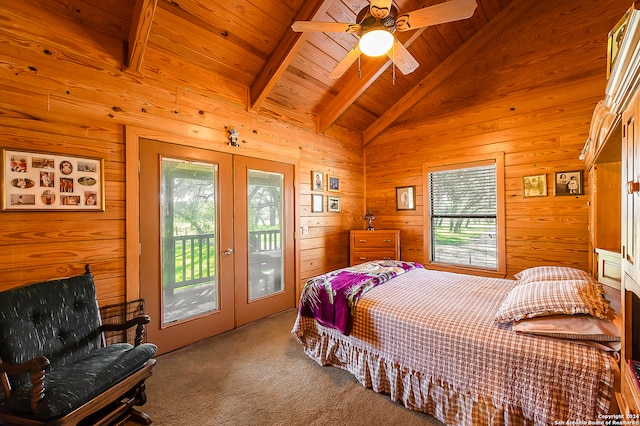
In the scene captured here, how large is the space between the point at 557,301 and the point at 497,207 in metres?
2.42

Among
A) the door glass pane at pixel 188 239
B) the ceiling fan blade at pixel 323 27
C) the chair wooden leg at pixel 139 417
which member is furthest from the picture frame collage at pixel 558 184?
the chair wooden leg at pixel 139 417

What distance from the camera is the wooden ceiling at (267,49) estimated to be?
2373 mm

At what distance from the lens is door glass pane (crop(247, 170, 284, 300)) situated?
3.49 meters

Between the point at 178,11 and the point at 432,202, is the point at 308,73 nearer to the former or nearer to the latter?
the point at 178,11

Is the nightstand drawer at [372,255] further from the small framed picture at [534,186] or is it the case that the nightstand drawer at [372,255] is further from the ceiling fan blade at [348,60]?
the ceiling fan blade at [348,60]

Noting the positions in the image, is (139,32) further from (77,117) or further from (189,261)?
(189,261)

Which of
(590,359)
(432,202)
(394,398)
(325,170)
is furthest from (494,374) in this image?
(325,170)

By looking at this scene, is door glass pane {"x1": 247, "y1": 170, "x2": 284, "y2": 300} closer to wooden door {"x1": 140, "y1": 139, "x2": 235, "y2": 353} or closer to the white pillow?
wooden door {"x1": 140, "y1": 139, "x2": 235, "y2": 353}

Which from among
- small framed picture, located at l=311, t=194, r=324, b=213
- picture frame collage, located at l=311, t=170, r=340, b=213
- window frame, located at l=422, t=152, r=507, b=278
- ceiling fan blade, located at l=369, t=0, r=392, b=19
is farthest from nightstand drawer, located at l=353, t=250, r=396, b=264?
ceiling fan blade, located at l=369, t=0, r=392, b=19

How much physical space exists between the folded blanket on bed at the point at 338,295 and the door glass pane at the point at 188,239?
48.6 inches

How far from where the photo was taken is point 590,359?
136cm

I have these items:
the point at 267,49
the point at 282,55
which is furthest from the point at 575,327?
the point at 267,49

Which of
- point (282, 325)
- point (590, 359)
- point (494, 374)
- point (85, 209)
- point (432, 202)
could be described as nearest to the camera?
point (590, 359)

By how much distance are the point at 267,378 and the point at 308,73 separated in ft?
11.6
